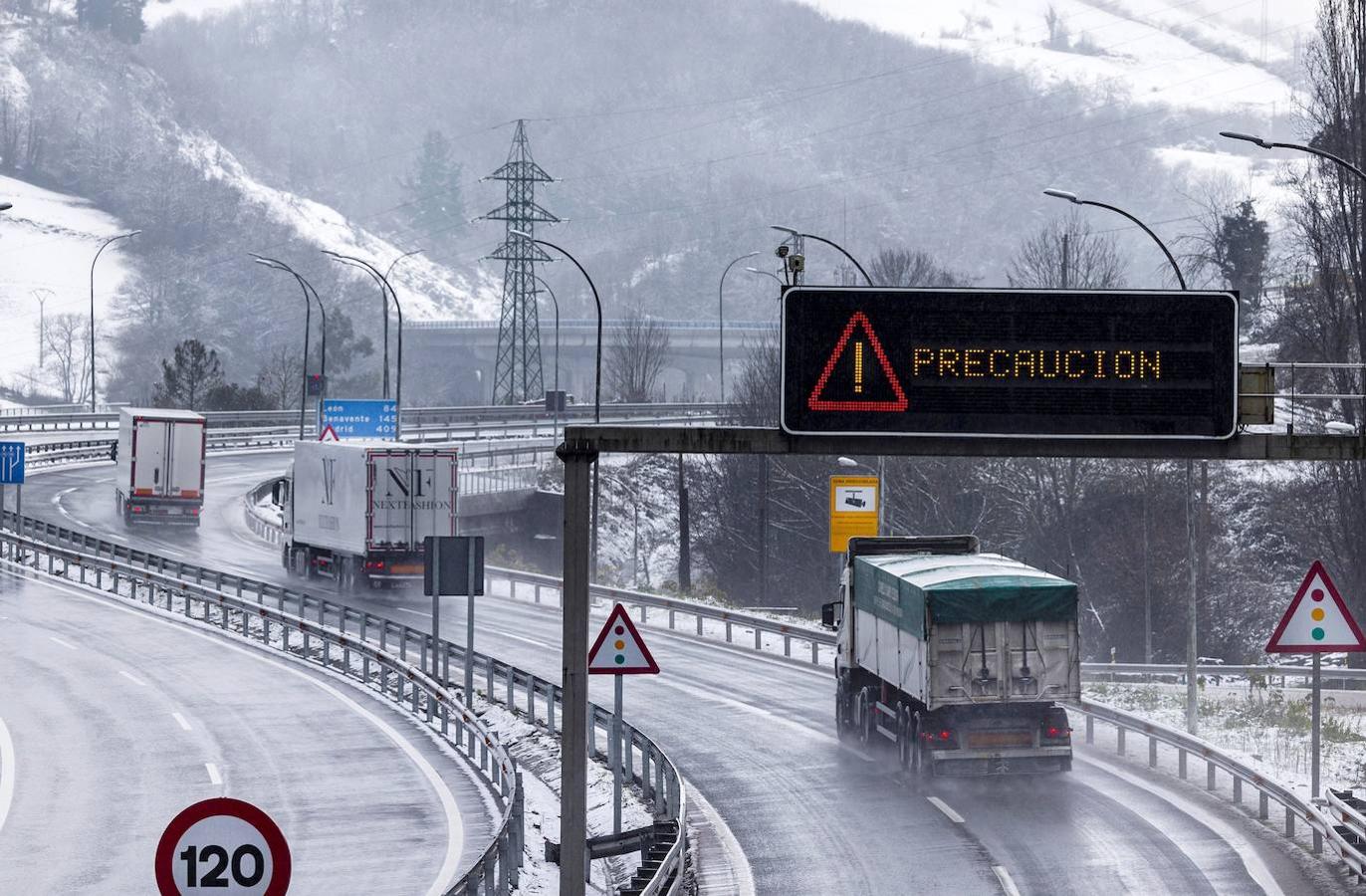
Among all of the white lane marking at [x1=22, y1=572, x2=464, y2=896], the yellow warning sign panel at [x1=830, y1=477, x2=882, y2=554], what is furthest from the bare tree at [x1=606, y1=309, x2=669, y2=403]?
the yellow warning sign panel at [x1=830, y1=477, x2=882, y2=554]

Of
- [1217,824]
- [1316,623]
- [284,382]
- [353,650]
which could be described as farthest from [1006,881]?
[284,382]

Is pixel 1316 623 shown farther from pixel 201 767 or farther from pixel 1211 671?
pixel 1211 671

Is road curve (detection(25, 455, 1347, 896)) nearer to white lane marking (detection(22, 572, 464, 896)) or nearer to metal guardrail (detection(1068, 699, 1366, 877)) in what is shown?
metal guardrail (detection(1068, 699, 1366, 877))

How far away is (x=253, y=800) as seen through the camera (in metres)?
23.6

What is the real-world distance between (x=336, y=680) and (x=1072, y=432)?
23.1 m

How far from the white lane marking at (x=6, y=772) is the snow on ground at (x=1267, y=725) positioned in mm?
15853

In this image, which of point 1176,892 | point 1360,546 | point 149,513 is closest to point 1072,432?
point 1176,892

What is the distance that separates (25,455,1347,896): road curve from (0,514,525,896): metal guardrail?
286 centimetres

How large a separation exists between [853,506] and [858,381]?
24.5m

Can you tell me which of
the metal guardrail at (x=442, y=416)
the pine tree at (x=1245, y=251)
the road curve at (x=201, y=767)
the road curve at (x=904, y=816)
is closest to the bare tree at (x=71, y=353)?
the metal guardrail at (x=442, y=416)

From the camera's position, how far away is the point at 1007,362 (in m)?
14.1

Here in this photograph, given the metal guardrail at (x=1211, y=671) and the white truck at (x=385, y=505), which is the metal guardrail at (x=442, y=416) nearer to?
the white truck at (x=385, y=505)

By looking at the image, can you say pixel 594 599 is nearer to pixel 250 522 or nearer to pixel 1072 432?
pixel 250 522

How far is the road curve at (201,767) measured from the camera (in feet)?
66.8
